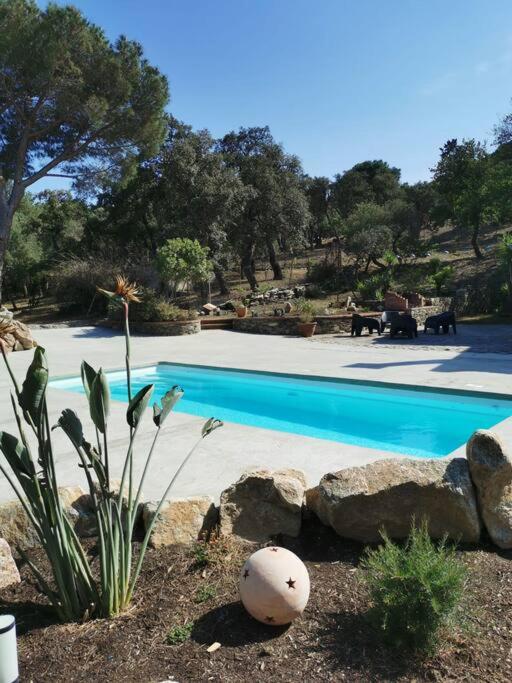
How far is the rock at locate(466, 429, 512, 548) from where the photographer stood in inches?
113

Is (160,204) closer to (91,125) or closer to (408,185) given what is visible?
(91,125)

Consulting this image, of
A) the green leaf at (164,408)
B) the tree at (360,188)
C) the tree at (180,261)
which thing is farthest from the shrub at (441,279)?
the green leaf at (164,408)

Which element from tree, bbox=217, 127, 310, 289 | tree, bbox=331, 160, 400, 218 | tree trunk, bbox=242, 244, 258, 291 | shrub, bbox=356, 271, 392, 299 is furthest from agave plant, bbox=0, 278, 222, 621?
tree, bbox=331, 160, 400, 218

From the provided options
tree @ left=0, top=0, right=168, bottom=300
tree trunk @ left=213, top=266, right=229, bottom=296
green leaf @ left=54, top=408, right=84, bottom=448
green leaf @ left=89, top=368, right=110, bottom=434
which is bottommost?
green leaf @ left=54, top=408, right=84, bottom=448

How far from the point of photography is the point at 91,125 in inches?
789

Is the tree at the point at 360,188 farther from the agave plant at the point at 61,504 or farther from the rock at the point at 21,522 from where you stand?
the agave plant at the point at 61,504

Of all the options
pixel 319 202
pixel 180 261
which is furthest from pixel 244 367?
pixel 319 202

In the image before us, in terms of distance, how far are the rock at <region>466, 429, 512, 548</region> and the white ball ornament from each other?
124 centimetres

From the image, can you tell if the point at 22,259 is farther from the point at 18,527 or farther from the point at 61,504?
the point at 61,504

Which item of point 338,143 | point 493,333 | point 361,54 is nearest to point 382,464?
point 361,54

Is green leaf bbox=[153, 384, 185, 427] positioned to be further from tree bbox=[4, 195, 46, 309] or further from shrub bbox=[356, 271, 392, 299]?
tree bbox=[4, 195, 46, 309]

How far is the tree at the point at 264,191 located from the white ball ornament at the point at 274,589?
23715 millimetres

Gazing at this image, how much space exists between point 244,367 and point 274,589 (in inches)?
332

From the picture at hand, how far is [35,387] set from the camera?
2123 millimetres
